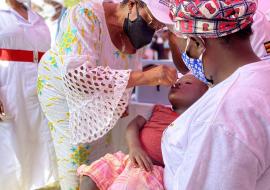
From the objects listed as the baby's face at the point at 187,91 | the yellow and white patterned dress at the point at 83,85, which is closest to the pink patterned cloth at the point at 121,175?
the yellow and white patterned dress at the point at 83,85

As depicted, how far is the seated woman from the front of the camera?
1187 mm

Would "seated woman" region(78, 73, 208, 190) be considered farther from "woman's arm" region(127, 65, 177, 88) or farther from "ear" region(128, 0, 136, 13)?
"ear" region(128, 0, 136, 13)

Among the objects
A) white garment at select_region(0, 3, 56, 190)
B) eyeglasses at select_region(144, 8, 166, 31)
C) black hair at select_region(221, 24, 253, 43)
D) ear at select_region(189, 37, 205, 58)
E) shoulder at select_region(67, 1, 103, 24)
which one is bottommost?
white garment at select_region(0, 3, 56, 190)

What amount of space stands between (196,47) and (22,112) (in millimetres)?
1924

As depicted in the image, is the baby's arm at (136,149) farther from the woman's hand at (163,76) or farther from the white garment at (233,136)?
the white garment at (233,136)

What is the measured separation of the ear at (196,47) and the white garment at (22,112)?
5.76 ft

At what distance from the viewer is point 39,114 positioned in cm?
261

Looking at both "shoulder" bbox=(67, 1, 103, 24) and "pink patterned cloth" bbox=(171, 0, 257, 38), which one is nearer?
"pink patterned cloth" bbox=(171, 0, 257, 38)

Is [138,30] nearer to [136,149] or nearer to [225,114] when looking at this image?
[136,149]

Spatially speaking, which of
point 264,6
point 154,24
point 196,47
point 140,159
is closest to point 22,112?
point 154,24

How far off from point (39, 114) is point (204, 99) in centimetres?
199

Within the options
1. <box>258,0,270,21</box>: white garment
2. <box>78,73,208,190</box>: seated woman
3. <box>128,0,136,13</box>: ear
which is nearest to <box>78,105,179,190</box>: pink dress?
<box>78,73,208,190</box>: seated woman

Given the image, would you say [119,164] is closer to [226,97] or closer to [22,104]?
[226,97]

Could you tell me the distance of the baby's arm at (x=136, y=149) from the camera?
125 centimetres
